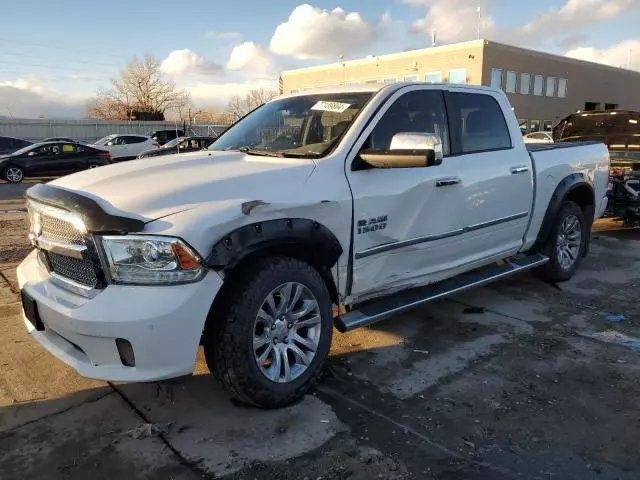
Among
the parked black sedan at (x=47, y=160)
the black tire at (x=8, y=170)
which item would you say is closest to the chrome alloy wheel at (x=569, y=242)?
the parked black sedan at (x=47, y=160)

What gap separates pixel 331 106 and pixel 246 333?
6.20 ft

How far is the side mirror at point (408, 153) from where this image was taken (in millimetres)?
3346

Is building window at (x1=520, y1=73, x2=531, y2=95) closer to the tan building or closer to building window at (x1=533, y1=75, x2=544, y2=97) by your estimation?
the tan building

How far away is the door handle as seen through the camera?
13.2ft

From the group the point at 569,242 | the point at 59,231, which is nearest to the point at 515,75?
the point at 569,242

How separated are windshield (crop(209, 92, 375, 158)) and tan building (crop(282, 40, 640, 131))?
29.8 m

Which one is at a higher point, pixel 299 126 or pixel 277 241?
pixel 299 126

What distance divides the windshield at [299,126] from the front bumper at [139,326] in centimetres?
134

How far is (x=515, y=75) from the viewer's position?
3972cm

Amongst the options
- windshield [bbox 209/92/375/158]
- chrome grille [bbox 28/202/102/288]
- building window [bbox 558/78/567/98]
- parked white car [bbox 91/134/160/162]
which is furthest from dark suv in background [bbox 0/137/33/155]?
building window [bbox 558/78/567/98]

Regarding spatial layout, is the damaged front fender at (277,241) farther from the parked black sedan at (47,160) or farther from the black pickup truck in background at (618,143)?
the parked black sedan at (47,160)

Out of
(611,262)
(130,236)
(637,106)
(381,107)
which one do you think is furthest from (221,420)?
(637,106)

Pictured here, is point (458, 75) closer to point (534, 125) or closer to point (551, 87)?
point (534, 125)

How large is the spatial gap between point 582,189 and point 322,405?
13.6ft
